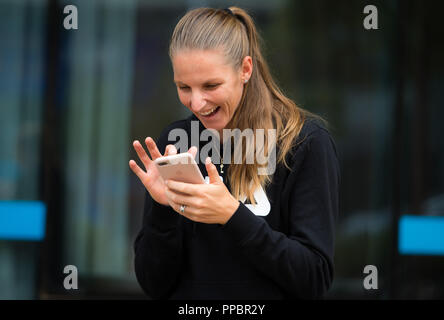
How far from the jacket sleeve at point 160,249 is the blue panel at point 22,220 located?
2.46 metres

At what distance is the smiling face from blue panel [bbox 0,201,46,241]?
2619 millimetres

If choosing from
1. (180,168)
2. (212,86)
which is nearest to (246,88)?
(212,86)

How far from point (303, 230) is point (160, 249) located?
0.41 metres

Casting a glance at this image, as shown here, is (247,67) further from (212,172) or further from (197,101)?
(212,172)

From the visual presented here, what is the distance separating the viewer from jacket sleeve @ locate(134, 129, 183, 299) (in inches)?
60.9

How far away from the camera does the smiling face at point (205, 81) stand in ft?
4.99

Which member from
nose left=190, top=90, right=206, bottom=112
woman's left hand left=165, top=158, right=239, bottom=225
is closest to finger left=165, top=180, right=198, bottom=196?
woman's left hand left=165, top=158, right=239, bottom=225

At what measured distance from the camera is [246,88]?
5.50 feet

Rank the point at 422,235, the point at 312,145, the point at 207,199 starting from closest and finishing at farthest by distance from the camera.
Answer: the point at 207,199 → the point at 312,145 → the point at 422,235

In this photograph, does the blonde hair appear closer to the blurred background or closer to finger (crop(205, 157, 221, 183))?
finger (crop(205, 157, 221, 183))

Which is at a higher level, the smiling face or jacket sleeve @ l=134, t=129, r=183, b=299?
the smiling face

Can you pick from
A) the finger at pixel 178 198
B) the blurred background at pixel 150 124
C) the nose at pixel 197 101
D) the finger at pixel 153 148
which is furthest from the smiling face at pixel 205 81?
the blurred background at pixel 150 124

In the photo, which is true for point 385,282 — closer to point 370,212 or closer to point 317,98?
point 370,212

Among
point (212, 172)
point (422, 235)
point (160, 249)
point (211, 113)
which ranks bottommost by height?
point (422, 235)
